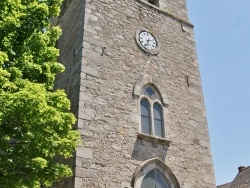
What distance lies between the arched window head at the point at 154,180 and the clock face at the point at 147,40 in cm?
456

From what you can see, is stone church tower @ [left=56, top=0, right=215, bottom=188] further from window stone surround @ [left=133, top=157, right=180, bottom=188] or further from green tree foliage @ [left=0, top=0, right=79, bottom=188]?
green tree foliage @ [left=0, top=0, right=79, bottom=188]

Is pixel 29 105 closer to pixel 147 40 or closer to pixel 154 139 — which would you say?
pixel 154 139

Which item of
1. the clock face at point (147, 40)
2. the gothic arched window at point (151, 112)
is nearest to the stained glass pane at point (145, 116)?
the gothic arched window at point (151, 112)

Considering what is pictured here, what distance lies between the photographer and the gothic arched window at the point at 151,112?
420 inches

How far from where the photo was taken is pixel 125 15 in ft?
40.6

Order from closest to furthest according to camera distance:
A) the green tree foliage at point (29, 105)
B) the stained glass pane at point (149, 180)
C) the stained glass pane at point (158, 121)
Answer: the green tree foliage at point (29, 105) → the stained glass pane at point (149, 180) → the stained glass pane at point (158, 121)

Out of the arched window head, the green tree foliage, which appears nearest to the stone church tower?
the arched window head

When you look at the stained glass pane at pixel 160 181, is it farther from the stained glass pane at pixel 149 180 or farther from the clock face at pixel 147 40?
the clock face at pixel 147 40

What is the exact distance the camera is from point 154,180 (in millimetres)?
9922

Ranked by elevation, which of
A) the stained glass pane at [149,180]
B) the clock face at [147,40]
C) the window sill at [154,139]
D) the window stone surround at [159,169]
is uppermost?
the clock face at [147,40]

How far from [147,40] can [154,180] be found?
511 centimetres

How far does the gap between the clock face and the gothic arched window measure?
5.42ft

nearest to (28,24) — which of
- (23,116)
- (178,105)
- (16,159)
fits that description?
(23,116)

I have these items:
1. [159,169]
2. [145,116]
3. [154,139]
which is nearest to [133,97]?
[145,116]
